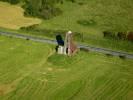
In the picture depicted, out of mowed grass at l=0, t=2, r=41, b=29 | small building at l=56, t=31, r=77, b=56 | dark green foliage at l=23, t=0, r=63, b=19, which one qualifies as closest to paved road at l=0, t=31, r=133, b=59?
small building at l=56, t=31, r=77, b=56

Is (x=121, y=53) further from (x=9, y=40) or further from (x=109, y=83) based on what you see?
(x=9, y=40)

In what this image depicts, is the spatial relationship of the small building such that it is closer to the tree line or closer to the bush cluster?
the bush cluster

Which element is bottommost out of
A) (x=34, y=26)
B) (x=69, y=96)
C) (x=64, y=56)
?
(x=69, y=96)

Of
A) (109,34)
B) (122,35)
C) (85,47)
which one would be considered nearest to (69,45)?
(85,47)

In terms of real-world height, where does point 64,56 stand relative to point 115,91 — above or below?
above

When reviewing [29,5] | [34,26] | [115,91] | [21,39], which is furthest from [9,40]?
[115,91]

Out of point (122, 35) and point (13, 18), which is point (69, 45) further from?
point (13, 18)
